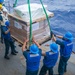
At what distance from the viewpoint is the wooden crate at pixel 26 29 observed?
6954 mm

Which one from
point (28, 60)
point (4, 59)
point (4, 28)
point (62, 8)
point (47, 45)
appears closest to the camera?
point (28, 60)

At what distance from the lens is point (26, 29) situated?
22.6 feet

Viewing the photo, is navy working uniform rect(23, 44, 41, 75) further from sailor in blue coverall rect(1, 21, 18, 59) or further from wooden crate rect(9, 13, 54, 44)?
sailor in blue coverall rect(1, 21, 18, 59)

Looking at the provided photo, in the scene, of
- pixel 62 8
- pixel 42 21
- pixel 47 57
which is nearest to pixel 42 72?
pixel 47 57

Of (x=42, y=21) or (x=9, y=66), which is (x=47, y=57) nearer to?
(x=42, y=21)

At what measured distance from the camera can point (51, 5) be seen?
2025 centimetres

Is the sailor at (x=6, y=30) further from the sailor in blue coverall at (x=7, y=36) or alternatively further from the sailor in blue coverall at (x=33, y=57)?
the sailor in blue coverall at (x=33, y=57)

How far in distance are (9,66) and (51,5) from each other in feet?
43.7

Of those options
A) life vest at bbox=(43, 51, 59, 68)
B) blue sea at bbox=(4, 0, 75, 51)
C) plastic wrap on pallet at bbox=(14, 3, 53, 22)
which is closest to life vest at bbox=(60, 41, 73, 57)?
life vest at bbox=(43, 51, 59, 68)

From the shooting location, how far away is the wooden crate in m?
6.95

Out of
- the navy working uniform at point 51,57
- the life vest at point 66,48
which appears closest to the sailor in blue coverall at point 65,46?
the life vest at point 66,48

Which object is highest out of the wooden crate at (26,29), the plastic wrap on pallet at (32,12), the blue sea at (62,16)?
the plastic wrap on pallet at (32,12)

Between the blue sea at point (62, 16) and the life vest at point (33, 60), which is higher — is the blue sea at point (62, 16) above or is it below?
below

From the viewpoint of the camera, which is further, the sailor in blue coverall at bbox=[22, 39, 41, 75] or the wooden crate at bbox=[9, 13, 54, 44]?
the wooden crate at bbox=[9, 13, 54, 44]
